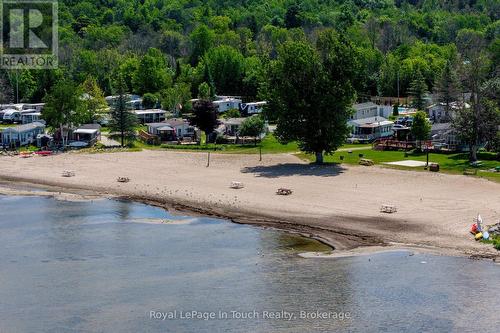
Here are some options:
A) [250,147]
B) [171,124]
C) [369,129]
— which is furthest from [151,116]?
[369,129]

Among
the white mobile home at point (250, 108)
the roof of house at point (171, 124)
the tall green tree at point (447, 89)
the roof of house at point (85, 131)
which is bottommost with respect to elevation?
the roof of house at point (85, 131)

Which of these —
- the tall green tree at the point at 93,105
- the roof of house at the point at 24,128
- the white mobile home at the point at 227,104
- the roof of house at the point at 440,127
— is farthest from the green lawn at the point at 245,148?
the white mobile home at the point at 227,104

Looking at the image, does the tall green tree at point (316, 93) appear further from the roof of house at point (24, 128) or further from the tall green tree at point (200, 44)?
the tall green tree at point (200, 44)

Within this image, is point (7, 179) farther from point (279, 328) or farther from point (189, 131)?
point (279, 328)

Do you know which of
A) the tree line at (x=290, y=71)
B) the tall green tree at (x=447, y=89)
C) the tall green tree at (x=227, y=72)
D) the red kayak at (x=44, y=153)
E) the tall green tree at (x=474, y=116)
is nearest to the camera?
the tall green tree at (x=474, y=116)

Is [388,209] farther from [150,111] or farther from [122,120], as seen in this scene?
[150,111]

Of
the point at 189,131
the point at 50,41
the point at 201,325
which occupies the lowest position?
the point at 201,325

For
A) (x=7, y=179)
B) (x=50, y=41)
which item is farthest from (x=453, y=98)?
(x=50, y=41)
